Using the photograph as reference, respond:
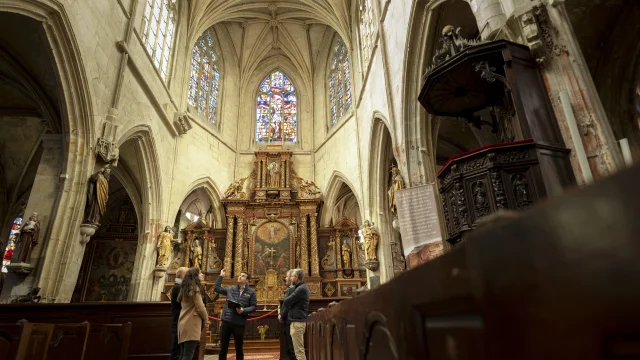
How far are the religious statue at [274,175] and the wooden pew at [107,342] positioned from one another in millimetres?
11069

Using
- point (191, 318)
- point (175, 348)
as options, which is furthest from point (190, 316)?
point (175, 348)

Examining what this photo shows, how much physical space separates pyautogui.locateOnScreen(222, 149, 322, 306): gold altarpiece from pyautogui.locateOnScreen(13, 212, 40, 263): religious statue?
7196 millimetres

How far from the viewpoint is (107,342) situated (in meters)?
4.43

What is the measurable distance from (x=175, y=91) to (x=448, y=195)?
1158cm

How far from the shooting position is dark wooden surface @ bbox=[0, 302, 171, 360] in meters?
5.51

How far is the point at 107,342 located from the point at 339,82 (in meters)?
14.1

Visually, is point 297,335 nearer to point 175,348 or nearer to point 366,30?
point 175,348

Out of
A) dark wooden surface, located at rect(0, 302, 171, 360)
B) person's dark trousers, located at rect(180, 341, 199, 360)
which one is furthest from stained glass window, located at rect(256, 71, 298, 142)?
person's dark trousers, located at rect(180, 341, 199, 360)

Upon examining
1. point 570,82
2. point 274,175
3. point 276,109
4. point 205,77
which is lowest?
point 570,82

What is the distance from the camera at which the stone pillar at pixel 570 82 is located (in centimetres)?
367

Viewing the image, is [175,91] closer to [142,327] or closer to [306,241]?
[306,241]

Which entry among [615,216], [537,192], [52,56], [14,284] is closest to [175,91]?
[52,56]

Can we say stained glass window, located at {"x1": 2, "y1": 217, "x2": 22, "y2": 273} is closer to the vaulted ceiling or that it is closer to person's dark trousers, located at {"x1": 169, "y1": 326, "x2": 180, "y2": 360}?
the vaulted ceiling

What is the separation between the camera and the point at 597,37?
21.9ft
